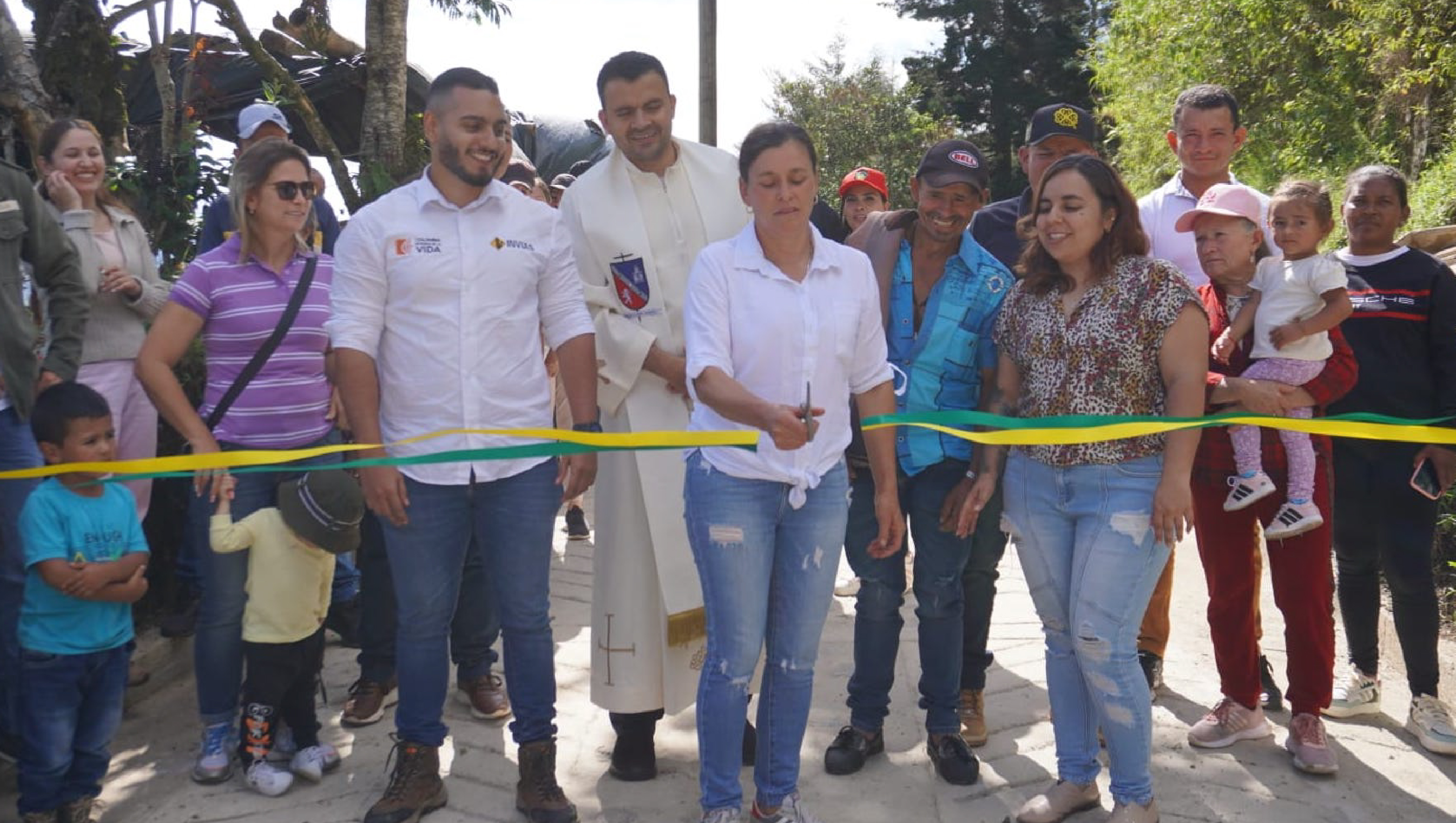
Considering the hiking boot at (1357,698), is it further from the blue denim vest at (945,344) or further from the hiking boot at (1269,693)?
the blue denim vest at (945,344)

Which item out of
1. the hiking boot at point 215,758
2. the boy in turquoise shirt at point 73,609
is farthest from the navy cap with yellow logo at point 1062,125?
the hiking boot at point 215,758

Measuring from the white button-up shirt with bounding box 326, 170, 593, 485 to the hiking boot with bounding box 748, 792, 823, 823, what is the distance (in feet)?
3.89

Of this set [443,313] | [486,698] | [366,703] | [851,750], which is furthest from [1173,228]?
[366,703]

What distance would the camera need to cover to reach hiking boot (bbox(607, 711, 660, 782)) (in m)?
3.74

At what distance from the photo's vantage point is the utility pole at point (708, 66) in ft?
48.1

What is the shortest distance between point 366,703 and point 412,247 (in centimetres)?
189

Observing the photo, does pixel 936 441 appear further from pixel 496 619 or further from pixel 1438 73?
pixel 1438 73

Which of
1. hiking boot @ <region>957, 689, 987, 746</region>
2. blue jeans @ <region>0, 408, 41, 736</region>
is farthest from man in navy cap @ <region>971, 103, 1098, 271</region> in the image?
blue jeans @ <region>0, 408, 41, 736</region>

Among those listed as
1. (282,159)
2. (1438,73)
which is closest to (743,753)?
(282,159)

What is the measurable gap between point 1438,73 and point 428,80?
9429 millimetres

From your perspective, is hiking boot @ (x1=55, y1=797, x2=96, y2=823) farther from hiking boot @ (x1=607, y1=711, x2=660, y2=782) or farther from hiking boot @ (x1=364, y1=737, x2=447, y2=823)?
hiking boot @ (x1=607, y1=711, x2=660, y2=782)

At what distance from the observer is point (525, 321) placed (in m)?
3.37

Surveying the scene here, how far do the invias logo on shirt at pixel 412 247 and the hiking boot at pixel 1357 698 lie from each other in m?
3.47

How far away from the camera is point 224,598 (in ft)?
11.8
